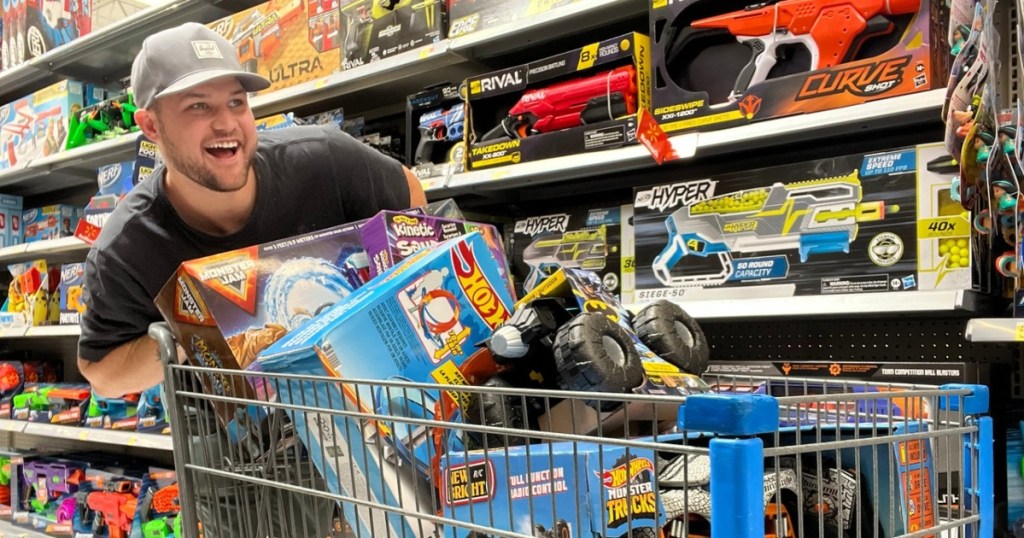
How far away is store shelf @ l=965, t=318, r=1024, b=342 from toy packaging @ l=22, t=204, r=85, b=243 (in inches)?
141

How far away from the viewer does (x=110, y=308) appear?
1462 millimetres

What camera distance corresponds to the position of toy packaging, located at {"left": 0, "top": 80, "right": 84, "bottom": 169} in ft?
11.3

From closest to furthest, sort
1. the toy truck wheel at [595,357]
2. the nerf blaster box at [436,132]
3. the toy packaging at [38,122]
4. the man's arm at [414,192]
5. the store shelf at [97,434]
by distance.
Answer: the toy truck wheel at [595,357] → the man's arm at [414,192] → the nerf blaster box at [436,132] → the store shelf at [97,434] → the toy packaging at [38,122]

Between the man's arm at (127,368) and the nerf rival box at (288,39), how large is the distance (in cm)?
134

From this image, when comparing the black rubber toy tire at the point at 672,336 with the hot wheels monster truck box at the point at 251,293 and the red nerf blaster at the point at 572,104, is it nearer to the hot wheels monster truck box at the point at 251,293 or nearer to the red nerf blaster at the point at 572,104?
the hot wheels monster truck box at the point at 251,293

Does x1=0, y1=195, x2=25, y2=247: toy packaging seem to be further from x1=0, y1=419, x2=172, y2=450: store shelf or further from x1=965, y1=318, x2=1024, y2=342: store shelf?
x1=965, y1=318, x2=1024, y2=342: store shelf

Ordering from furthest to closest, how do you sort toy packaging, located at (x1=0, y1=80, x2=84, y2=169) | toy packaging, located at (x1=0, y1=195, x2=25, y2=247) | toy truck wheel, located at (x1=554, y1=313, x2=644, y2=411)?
toy packaging, located at (x1=0, y1=195, x2=25, y2=247), toy packaging, located at (x1=0, y1=80, x2=84, y2=169), toy truck wheel, located at (x1=554, y1=313, x2=644, y2=411)

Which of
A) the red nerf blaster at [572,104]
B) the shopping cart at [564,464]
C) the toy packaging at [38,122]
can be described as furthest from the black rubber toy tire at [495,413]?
the toy packaging at [38,122]

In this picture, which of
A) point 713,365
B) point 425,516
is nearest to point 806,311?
point 713,365

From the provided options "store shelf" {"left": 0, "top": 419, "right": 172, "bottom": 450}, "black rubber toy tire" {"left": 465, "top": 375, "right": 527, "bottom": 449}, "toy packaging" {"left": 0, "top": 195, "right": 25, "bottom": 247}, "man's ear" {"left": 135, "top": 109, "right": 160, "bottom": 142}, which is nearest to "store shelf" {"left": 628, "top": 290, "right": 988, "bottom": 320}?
"black rubber toy tire" {"left": 465, "top": 375, "right": 527, "bottom": 449}

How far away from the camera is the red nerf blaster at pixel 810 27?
1.62 meters

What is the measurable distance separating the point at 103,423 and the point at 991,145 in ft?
10.3

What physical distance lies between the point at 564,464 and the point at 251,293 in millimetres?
536

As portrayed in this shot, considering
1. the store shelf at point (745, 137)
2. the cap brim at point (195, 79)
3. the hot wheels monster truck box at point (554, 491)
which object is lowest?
the hot wheels monster truck box at point (554, 491)
